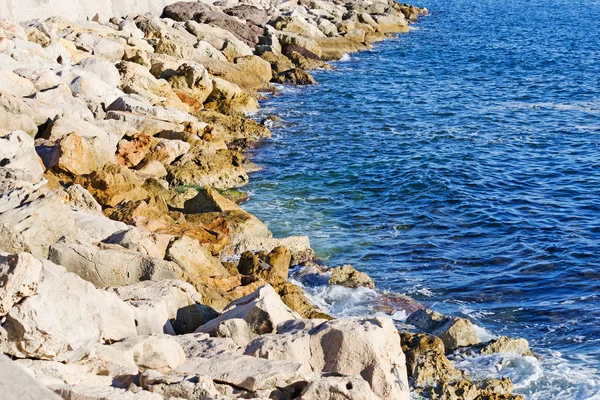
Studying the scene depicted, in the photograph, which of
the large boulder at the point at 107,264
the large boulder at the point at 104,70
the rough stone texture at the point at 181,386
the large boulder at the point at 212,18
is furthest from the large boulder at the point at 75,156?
the large boulder at the point at 212,18

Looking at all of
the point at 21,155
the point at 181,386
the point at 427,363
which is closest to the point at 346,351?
the point at 181,386

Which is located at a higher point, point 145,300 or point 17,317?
point 17,317

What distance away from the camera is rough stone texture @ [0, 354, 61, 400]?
4965 millimetres

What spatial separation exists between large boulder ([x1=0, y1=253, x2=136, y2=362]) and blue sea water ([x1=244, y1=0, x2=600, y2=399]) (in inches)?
269

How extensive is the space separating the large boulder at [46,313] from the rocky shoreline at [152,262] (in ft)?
0.06

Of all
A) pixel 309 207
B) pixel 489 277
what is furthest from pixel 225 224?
pixel 489 277

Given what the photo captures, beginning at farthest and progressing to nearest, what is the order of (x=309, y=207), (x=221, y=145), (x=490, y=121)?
(x=490, y=121) < (x=221, y=145) < (x=309, y=207)

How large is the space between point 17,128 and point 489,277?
40.5 feet

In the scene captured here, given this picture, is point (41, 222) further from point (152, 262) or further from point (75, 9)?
point (75, 9)

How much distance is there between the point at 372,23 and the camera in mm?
58156

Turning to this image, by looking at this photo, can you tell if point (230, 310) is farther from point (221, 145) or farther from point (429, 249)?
point (221, 145)

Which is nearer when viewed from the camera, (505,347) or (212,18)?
(505,347)

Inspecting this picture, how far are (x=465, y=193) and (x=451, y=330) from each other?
10.0 meters

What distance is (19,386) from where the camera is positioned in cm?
507
